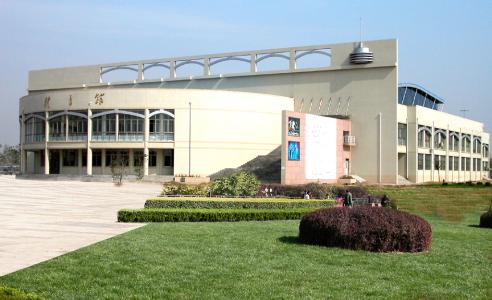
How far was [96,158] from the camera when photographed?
6588 cm

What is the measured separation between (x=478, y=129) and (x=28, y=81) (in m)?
69.3

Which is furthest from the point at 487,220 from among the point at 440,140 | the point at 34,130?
the point at 34,130

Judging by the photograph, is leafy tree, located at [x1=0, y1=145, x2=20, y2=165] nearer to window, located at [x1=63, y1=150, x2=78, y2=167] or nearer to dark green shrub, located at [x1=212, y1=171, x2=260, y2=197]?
window, located at [x1=63, y1=150, x2=78, y2=167]

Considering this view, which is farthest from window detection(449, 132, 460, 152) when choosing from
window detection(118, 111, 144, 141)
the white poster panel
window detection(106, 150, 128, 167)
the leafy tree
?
the leafy tree

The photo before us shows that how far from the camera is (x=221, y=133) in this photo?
6184 centimetres

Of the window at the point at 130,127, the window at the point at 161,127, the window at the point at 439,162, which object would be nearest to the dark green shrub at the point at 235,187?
the window at the point at 161,127

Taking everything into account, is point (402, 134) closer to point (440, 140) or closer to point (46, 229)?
point (440, 140)

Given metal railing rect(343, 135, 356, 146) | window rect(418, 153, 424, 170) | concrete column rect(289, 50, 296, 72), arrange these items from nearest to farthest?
metal railing rect(343, 135, 356, 146) < concrete column rect(289, 50, 296, 72) < window rect(418, 153, 424, 170)

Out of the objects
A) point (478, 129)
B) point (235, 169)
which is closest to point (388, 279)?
point (235, 169)

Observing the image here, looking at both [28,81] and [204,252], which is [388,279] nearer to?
[204,252]

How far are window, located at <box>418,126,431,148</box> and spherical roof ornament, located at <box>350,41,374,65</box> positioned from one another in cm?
1196

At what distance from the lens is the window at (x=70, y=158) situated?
6625 cm

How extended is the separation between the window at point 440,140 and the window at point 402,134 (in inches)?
354

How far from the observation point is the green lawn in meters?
9.54
